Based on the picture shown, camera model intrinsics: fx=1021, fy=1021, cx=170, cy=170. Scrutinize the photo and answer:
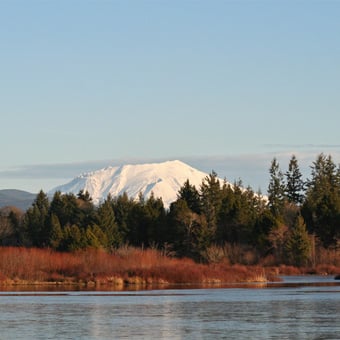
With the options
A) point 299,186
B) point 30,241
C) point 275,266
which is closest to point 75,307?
point 275,266

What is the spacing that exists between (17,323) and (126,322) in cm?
503

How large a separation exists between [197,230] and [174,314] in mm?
71223

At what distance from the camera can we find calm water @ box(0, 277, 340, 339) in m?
42.2

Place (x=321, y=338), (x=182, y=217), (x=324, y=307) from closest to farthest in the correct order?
1. (x=321, y=338)
2. (x=324, y=307)
3. (x=182, y=217)

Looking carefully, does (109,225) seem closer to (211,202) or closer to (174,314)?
(211,202)

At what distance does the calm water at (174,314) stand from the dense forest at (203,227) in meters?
40.9

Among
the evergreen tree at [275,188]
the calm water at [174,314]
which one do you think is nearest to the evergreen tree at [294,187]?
the evergreen tree at [275,188]

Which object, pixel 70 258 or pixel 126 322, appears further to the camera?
pixel 70 258

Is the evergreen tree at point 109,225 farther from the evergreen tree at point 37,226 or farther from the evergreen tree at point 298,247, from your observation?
the evergreen tree at point 298,247

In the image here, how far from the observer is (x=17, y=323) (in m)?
47.2

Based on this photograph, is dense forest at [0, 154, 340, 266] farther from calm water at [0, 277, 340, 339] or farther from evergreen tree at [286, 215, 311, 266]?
calm water at [0, 277, 340, 339]

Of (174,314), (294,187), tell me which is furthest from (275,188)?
(174,314)

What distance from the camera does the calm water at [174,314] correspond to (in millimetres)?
42188

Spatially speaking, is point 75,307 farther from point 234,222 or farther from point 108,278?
point 234,222
